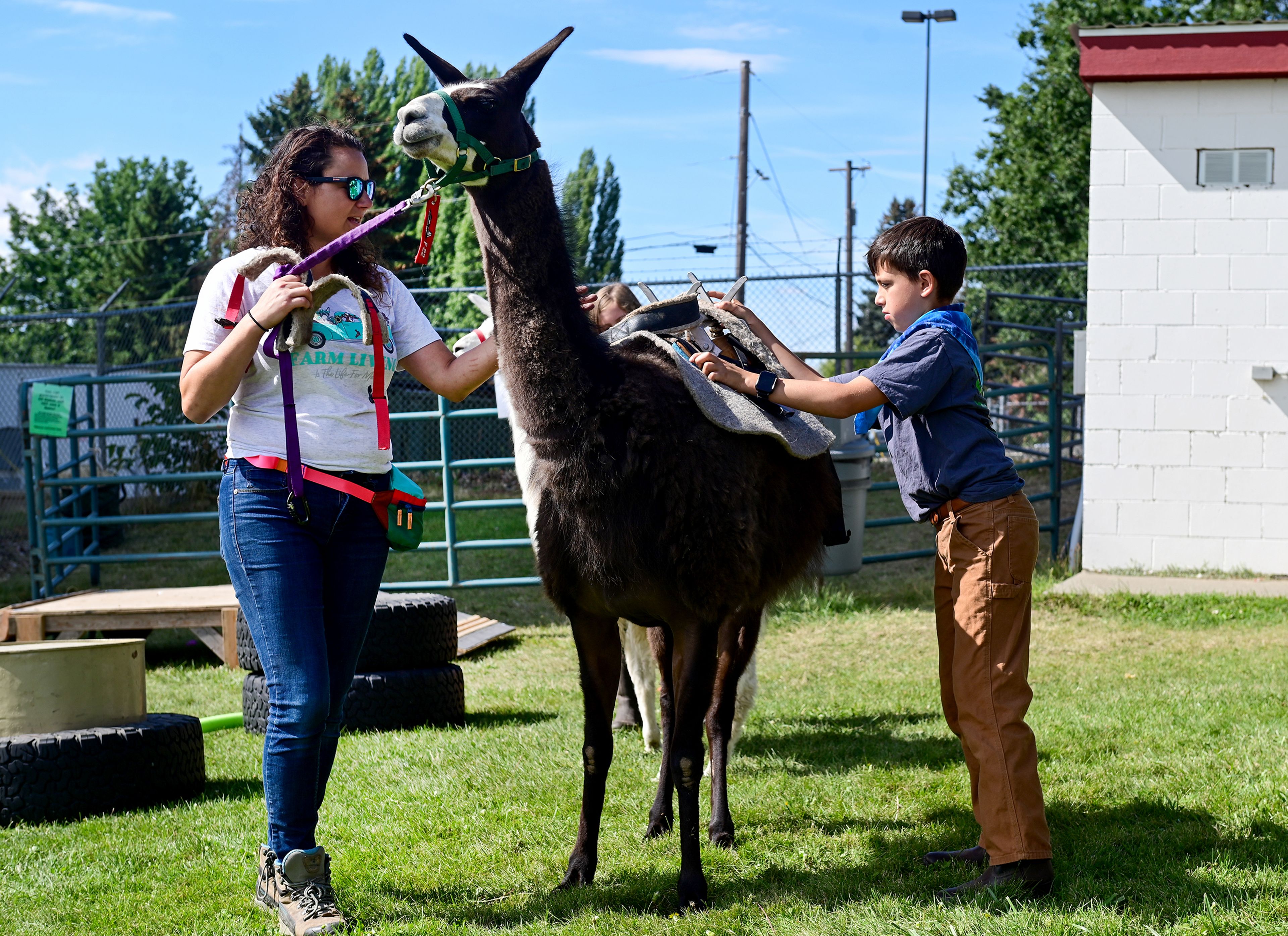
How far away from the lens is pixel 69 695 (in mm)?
4539

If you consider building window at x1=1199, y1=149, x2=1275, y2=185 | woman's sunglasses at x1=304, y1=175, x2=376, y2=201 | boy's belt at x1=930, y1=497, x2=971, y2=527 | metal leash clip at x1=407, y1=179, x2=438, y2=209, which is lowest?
boy's belt at x1=930, y1=497, x2=971, y2=527

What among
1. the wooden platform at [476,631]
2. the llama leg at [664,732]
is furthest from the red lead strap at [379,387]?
the wooden platform at [476,631]

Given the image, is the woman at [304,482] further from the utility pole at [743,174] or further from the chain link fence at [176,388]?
the utility pole at [743,174]

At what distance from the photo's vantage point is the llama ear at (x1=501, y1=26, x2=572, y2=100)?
324 centimetres

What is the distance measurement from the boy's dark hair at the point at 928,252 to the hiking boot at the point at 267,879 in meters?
2.45

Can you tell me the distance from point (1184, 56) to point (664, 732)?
736cm

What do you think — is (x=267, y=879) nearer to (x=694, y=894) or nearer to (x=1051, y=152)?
(x=694, y=894)

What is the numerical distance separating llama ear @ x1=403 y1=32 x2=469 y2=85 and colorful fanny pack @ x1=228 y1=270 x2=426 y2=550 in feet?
2.21

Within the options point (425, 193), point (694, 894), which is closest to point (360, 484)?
point (425, 193)

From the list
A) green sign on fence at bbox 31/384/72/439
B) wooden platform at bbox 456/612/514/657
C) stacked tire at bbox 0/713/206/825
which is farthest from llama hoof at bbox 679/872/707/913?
green sign on fence at bbox 31/384/72/439

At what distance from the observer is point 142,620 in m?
7.76

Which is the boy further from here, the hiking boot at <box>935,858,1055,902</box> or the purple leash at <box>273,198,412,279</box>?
the purple leash at <box>273,198,412,279</box>

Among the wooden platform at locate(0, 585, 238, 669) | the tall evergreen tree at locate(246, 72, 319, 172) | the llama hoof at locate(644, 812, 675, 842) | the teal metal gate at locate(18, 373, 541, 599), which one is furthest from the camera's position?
the tall evergreen tree at locate(246, 72, 319, 172)

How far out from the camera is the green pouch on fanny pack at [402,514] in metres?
3.20
